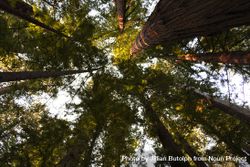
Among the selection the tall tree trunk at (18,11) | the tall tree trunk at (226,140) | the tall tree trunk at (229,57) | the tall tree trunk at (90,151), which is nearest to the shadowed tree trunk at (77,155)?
the tall tree trunk at (90,151)

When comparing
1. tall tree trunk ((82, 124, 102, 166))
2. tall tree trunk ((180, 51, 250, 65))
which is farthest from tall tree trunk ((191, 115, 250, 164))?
tall tree trunk ((82, 124, 102, 166))

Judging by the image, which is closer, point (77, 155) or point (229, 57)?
point (229, 57)

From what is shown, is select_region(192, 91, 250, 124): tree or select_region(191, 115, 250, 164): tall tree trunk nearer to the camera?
select_region(192, 91, 250, 124): tree

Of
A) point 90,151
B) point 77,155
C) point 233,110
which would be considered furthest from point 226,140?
point 77,155

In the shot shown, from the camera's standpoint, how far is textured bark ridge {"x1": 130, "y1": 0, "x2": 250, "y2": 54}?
2803 mm

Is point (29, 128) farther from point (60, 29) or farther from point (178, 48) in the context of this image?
point (178, 48)

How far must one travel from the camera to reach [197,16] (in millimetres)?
3312

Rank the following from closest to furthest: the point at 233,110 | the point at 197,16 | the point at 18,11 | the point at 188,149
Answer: the point at 197,16 → the point at 18,11 → the point at 233,110 → the point at 188,149

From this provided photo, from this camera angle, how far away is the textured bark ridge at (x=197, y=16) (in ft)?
9.20

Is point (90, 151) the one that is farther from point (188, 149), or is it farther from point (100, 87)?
point (188, 149)

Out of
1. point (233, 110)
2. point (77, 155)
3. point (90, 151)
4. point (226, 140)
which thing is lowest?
point (77, 155)

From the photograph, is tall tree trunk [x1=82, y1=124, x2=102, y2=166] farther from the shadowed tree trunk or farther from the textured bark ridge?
the textured bark ridge

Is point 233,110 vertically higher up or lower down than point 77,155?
higher up

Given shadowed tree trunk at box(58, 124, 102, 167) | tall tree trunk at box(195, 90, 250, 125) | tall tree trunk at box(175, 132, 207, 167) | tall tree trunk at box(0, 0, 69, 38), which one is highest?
tall tree trunk at box(0, 0, 69, 38)
